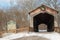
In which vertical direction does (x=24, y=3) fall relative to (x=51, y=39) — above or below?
above

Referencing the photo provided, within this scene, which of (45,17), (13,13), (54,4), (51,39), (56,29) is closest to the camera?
(51,39)

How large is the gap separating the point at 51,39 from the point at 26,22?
33.2m

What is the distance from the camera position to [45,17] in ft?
93.4

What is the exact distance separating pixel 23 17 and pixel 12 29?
25.3 meters

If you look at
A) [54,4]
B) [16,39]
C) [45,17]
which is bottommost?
[16,39]

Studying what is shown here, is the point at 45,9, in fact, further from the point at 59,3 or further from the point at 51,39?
the point at 59,3

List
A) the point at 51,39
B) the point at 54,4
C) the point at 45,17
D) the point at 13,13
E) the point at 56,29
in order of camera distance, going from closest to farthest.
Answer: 1. the point at 51,39
2. the point at 56,29
3. the point at 45,17
4. the point at 54,4
5. the point at 13,13

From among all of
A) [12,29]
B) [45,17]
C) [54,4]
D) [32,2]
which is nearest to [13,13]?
[32,2]

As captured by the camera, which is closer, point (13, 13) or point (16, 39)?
point (16, 39)

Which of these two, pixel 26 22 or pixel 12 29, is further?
pixel 26 22

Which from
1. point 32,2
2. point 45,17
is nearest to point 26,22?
point 32,2

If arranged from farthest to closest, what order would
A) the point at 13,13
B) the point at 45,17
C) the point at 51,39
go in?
the point at 13,13
the point at 45,17
the point at 51,39

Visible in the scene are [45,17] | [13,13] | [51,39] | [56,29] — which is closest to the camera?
[51,39]

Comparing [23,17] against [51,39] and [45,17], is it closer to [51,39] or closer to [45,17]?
[45,17]
